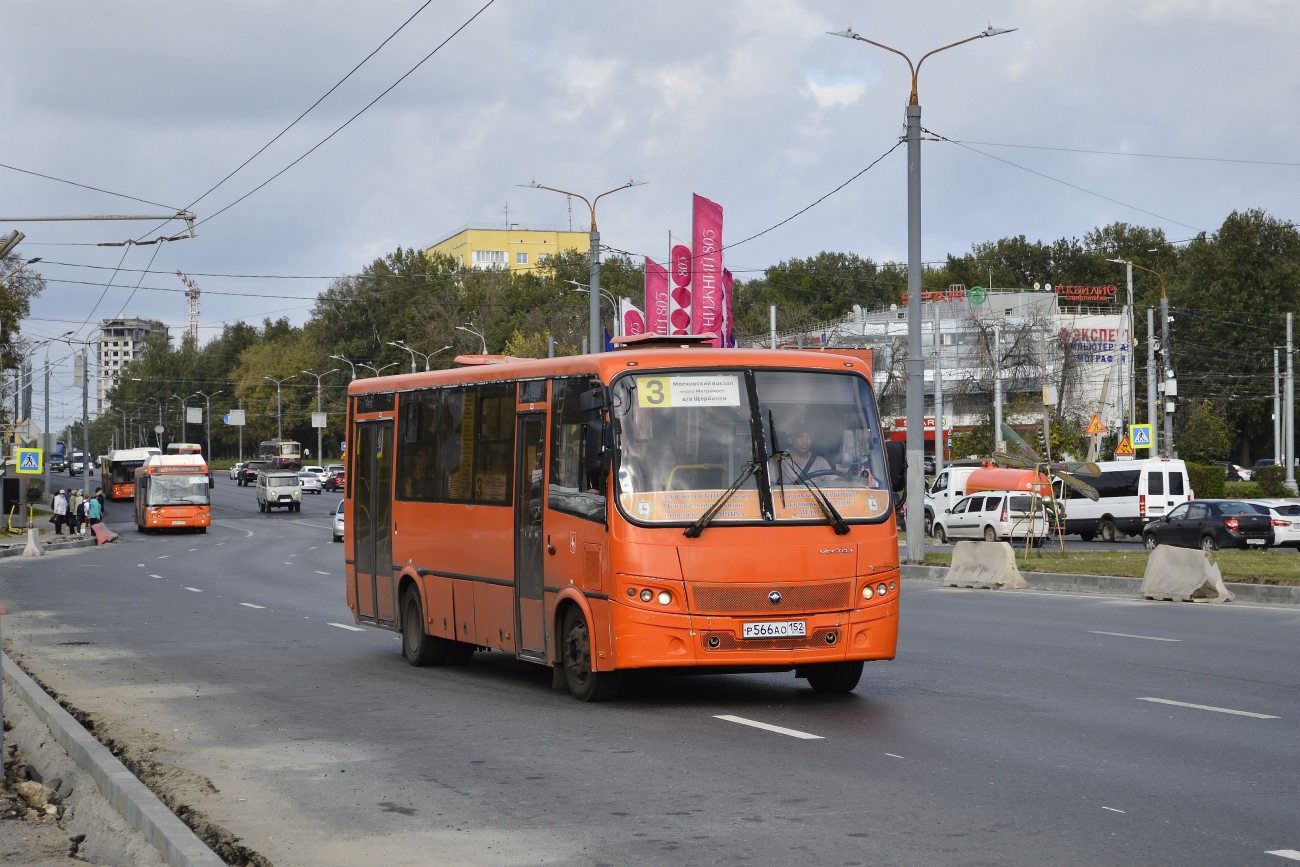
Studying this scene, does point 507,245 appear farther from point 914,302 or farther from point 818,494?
point 818,494

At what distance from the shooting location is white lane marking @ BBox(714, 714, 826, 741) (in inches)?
398

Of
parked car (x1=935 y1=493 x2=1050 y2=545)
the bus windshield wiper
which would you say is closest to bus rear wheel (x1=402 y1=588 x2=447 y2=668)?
the bus windshield wiper

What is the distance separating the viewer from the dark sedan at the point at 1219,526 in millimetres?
35906

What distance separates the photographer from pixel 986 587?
2683cm

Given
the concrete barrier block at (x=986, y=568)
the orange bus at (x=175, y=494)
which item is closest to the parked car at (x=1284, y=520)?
the concrete barrier block at (x=986, y=568)

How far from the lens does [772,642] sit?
447 inches

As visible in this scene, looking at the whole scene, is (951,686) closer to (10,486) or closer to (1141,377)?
(10,486)

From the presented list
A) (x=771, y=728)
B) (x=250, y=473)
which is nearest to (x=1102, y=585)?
(x=771, y=728)

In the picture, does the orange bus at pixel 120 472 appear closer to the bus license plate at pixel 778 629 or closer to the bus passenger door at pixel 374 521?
the bus passenger door at pixel 374 521

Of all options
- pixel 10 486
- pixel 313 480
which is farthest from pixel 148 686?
pixel 313 480

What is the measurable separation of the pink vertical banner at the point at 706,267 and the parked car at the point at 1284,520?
13.5 meters

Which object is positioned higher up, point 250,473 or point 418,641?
point 250,473

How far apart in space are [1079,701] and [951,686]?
3.96ft

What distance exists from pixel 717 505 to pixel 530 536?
76.2 inches
